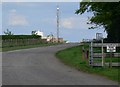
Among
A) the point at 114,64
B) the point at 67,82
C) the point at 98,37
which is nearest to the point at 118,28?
the point at 98,37

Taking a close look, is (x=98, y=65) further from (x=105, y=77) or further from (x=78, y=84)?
(x=78, y=84)

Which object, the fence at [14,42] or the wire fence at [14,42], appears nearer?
the wire fence at [14,42]

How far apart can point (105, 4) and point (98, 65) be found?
13.9 m

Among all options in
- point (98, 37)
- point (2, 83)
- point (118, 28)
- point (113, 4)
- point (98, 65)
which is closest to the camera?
point (2, 83)

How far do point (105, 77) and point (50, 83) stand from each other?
126 inches

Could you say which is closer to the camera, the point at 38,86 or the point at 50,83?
the point at 38,86

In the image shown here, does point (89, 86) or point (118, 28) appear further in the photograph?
point (118, 28)

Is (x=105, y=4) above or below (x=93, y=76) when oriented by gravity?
above

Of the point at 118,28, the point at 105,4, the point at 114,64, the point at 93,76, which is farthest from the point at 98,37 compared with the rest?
the point at 93,76

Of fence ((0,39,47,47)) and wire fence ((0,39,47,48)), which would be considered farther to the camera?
fence ((0,39,47,47))

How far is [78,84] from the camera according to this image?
15.7 m

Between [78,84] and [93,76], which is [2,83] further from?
[93,76]

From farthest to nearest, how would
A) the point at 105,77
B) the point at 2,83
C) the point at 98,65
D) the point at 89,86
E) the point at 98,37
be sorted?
the point at 98,37
the point at 98,65
the point at 105,77
the point at 2,83
the point at 89,86

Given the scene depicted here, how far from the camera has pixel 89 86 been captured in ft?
49.7
